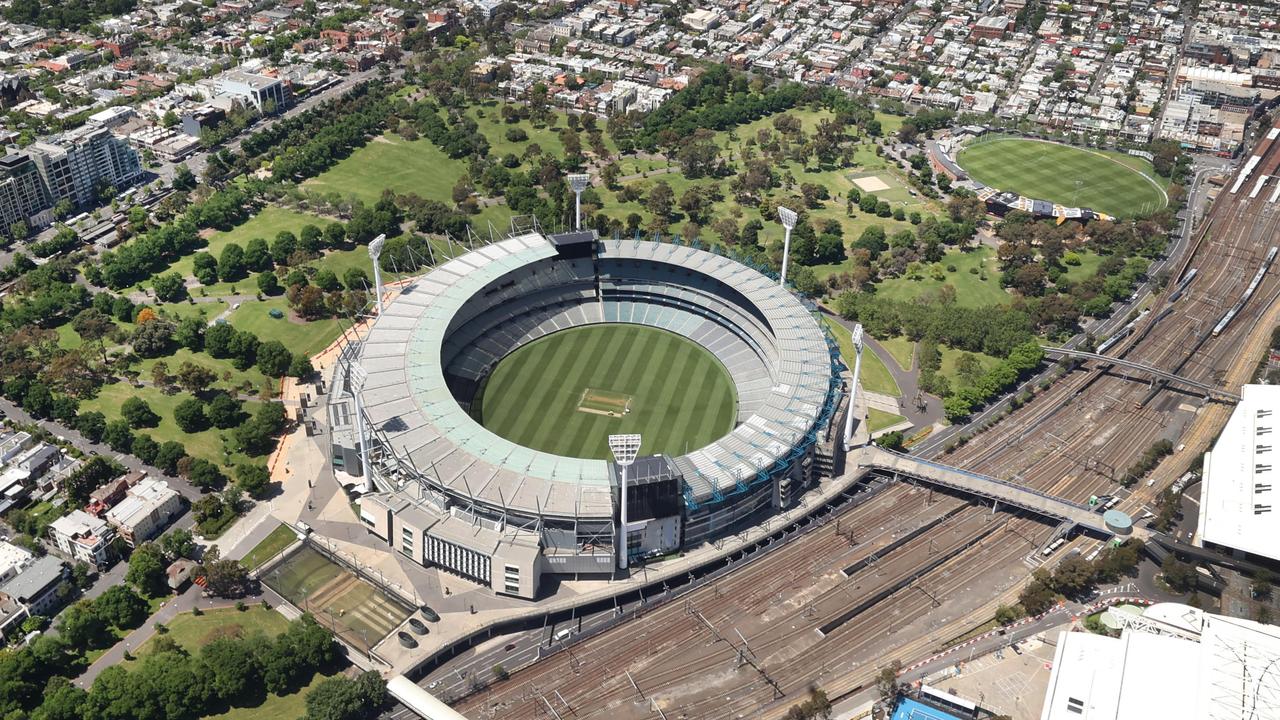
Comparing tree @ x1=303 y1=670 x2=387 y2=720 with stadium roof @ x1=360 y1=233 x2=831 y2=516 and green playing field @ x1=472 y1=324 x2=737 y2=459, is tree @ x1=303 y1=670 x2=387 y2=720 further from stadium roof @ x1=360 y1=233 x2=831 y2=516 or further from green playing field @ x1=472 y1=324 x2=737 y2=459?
green playing field @ x1=472 y1=324 x2=737 y2=459

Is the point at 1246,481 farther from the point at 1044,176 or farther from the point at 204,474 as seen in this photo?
the point at 204,474

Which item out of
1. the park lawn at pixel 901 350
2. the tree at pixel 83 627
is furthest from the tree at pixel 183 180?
the park lawn at pixel 901 350

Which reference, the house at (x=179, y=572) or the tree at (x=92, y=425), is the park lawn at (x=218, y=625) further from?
the tree at (x=92, y=425)

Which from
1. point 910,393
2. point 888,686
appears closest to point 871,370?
point 910,393

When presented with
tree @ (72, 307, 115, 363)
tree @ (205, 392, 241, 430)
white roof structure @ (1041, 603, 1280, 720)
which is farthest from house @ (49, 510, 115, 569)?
white roof structure @ (1041, 603, 1280, 720)

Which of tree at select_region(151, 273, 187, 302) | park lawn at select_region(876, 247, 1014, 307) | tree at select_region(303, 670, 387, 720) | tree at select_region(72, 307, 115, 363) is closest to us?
tree at select_region(303, 670, 387, 720)

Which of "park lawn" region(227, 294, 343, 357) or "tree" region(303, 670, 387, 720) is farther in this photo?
"park lawn" region(227, 294, 343, 357)
